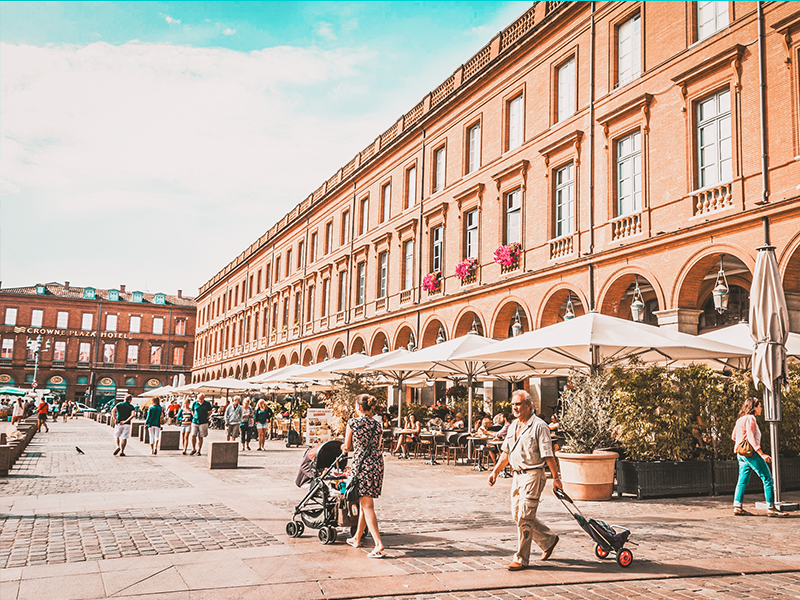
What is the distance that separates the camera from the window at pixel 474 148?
26.7 meters

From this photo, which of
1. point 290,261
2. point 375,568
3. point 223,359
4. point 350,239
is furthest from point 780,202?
point 223,359

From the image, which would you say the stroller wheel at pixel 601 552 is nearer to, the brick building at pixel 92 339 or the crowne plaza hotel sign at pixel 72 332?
the brick building at pixel 92 339

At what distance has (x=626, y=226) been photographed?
61.8 ft

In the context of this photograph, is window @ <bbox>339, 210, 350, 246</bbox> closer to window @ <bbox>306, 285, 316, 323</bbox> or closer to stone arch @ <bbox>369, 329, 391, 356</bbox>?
window @ <bbox>306, 285, 316, 323</bbox>

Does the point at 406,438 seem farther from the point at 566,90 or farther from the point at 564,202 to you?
the point at 566,90

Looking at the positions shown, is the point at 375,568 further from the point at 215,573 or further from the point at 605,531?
the point at 605,531

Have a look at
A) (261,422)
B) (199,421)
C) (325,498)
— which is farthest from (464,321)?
(325,498)

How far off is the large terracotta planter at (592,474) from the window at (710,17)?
11.3m

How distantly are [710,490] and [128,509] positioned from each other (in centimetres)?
885

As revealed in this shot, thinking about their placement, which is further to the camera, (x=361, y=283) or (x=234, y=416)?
(x=361, y=283)

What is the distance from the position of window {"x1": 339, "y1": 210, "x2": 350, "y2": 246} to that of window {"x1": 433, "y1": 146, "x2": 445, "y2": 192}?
400 inches

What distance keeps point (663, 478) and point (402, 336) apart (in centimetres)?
2030

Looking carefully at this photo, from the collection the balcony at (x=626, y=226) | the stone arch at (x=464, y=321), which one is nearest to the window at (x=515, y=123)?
the stone arch at (x=464, y=321)

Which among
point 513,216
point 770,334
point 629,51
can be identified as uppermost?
point 629,51
